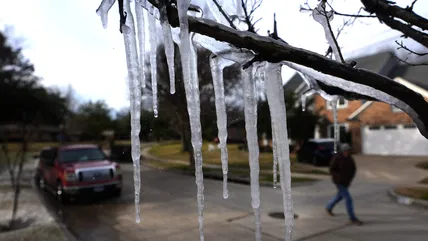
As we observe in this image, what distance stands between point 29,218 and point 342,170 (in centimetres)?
680

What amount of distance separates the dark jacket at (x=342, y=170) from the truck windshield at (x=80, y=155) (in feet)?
22.8

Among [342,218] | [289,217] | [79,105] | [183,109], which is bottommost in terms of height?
[342,218]

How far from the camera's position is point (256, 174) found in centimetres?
354

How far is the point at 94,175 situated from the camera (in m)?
10.2

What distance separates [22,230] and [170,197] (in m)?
4.33

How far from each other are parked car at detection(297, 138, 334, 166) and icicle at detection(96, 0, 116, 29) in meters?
17.1

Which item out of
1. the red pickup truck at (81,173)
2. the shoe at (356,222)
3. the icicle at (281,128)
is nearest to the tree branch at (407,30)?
the icicle at (281,128)

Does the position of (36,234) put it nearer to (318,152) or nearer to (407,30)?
(407,30)

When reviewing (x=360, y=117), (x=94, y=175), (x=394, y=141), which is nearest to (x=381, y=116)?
(x=360, y=117)

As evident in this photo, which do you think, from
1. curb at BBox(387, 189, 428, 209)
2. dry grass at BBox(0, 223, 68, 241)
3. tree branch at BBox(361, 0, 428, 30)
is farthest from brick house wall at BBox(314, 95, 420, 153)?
tree branch at BBox(361, 0, 428, 30)

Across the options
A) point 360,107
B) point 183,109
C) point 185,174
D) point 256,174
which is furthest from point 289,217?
point 360,107

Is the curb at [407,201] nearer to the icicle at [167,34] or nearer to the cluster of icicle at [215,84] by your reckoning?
the cluster of icicle at [215,84]

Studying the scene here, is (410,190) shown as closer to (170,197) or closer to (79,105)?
(170,197)

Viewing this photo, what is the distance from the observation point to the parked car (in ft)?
62.1
